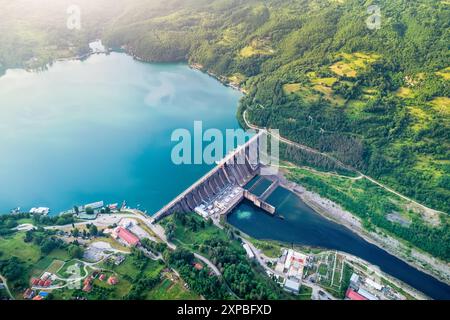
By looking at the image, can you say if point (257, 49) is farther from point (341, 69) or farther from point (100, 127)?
point (100, 127)

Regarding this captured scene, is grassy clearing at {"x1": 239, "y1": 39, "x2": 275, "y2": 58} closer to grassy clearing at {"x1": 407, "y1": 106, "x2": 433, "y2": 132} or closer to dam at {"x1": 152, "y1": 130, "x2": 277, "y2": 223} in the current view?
dam at {"x1": 152, "y1": 130, "x2": 277, "y2": 223}

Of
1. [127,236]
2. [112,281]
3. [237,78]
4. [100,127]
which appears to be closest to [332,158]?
[237,78]

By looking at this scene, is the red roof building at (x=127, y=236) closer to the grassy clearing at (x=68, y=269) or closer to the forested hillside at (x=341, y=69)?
the grassy clearing at (x=68, y=269)

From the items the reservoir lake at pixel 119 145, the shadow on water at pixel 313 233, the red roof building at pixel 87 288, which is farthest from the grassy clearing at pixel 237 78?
the red roof building at pixel 87 288

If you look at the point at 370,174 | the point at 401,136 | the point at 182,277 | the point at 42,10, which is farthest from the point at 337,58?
the point at 42,10

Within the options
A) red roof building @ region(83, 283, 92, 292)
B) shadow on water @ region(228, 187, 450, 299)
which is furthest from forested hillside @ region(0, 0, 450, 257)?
red roof building @ region(83, 283, 92, 292)
